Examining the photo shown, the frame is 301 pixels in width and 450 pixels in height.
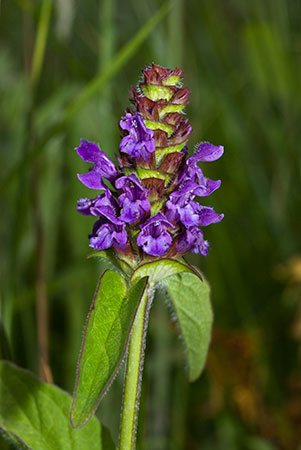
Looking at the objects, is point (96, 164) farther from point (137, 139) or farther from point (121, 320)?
point (121, 320)

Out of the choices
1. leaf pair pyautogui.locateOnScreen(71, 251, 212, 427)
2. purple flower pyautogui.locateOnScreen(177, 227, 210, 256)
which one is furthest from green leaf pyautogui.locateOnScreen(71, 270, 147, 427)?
purple flower pyautogui.locateOnScreen(177, 227, 210, 256)

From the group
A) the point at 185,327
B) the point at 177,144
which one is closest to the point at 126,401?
the point at 185,327

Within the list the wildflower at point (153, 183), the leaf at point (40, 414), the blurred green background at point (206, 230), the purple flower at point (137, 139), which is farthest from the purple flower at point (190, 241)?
the blurred green background at point (206, 230)

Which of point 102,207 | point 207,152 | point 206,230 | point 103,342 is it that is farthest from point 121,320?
point 206,230

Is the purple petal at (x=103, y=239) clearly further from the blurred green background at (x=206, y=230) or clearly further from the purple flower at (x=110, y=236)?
the blurred green background at (x=206, y=230)

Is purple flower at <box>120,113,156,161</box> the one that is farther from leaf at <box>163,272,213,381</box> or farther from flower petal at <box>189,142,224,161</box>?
leaf at <box>163,272,213,381</box>

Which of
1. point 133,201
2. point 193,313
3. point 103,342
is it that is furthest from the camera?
point 193,313

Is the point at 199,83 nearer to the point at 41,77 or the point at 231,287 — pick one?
the point at 41,77
